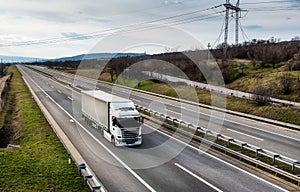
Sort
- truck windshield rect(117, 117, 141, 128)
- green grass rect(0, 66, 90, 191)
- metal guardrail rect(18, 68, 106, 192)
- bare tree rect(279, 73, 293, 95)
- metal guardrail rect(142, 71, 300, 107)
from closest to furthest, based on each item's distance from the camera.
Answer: metal guardrail rect(18, 68, 106, 192)
green grass rect(0, 66, 90, 191)
truck windshield rect(117, 117, 141, 128)
metal guardrail rect(142, 71, 300, 107)
bare tree rect(279, 73, 293, 95)

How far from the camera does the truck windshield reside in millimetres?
19992

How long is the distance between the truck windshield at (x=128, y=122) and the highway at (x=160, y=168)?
1.50 meters

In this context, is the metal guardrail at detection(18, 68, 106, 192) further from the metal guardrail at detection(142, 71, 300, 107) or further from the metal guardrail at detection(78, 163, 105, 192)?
the metal guardrail at detection(142, 71, 300, 107)

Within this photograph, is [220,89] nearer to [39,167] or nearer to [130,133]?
[130,133]

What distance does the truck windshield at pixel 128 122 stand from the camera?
787 inches

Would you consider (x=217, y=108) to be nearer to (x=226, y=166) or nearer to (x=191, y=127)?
(x=191, y=127)

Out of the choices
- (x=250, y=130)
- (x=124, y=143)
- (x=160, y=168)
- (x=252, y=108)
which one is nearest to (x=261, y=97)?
(x=252, y=108)

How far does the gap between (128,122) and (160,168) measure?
499cm

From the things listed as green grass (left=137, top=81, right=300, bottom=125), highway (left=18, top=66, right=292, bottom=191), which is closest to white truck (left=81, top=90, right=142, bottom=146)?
highway (left=18, top=66, right=292, bottom=191)

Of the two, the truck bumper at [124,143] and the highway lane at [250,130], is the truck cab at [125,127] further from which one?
the highway lane at [250,130]

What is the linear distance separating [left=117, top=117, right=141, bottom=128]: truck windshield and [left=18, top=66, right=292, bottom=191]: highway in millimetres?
1498

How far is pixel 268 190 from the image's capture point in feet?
43.5

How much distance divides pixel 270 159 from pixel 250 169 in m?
2.08

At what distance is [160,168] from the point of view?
16125 millimetres
